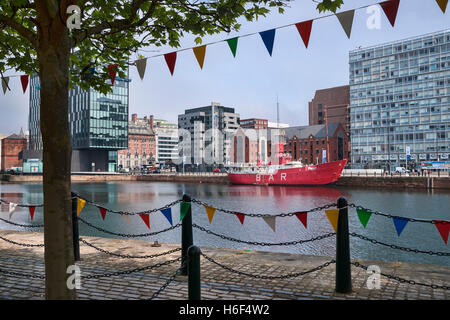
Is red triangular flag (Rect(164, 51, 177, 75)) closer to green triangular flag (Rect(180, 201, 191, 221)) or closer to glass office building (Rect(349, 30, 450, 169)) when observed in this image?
green triangular flag (Rect(180, 201, 191, 221))

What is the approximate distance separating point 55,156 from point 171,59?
4597 mm

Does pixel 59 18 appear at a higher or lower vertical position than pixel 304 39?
lower

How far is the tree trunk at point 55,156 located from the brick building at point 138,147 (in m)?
152

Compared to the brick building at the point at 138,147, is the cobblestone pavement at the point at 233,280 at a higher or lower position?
lower

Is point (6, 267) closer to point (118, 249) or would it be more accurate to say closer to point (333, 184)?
point (118, 249)

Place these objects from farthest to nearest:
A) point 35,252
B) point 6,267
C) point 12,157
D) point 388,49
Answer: point 12,157 < point 388,49 < point 35,252 < point 6,267

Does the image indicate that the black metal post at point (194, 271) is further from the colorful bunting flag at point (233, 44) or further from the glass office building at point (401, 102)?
the glass office building at point (401, 102)

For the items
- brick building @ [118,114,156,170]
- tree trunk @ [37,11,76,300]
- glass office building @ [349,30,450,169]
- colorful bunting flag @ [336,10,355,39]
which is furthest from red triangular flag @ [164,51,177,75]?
brick building @ [118,114,156,170]

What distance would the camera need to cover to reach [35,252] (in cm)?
845

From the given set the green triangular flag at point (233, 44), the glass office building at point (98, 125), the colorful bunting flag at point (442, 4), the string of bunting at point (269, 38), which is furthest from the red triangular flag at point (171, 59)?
the glass office building at point (98, 125)

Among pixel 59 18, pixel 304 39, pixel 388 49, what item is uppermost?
pixel 388 49

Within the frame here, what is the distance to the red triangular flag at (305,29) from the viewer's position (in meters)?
7.11

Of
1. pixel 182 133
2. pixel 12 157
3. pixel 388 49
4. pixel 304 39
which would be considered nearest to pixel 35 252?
pixel 304 39
